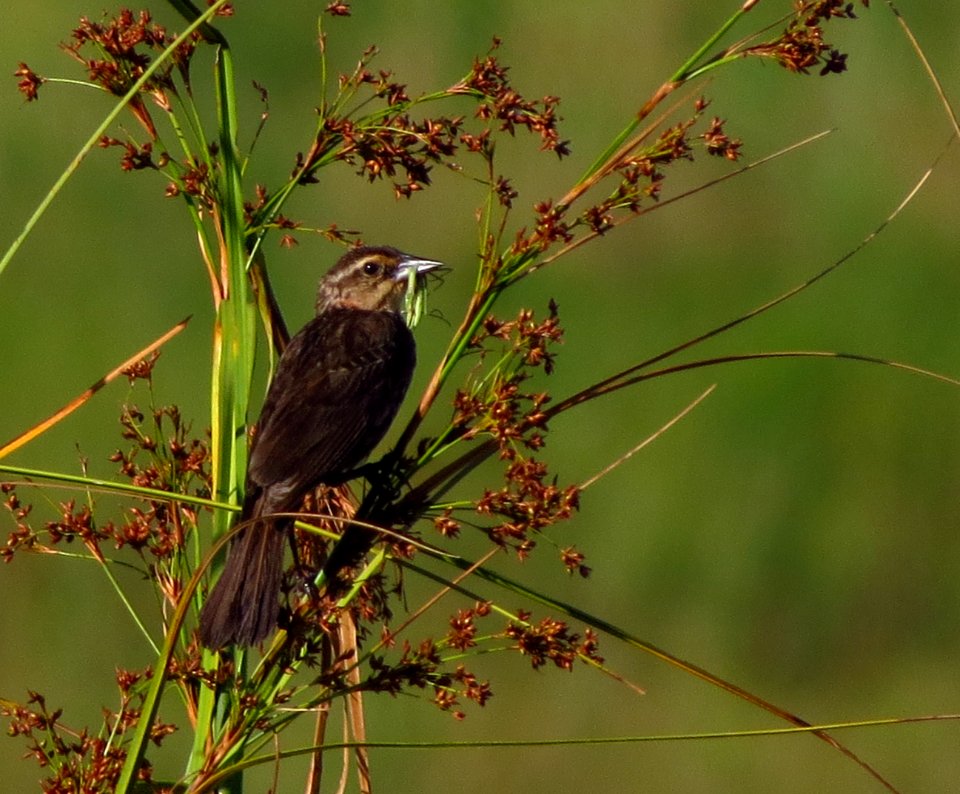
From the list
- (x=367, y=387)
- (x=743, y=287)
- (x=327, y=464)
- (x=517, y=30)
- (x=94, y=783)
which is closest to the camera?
(x=94, y=783)

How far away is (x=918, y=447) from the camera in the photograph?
7055 millimetres

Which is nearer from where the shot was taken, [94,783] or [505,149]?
[94,783]

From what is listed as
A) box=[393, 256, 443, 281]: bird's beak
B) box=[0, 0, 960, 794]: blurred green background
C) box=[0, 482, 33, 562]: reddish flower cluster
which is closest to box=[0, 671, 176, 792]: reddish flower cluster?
box=[0, 482, 33, 562]: reddish flower cluster

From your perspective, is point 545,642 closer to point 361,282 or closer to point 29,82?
point 29,82

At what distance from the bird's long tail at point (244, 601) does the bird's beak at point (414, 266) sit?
1.10 m

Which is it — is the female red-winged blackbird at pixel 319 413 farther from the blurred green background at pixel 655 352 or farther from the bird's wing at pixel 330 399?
the blurred green background at pixel 655 352

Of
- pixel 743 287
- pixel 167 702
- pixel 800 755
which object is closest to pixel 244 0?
pixel 743 287

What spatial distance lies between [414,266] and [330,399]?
383 mm

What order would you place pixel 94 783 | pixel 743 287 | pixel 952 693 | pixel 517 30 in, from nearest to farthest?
1. pixel 94 783
2. pixel 952 693
3. pixel 743 287
4. pixel 517 30

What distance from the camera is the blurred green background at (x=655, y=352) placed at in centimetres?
645

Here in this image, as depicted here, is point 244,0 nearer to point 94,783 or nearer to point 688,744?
point 688,744

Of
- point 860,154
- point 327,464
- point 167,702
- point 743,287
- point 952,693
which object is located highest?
point 860,154

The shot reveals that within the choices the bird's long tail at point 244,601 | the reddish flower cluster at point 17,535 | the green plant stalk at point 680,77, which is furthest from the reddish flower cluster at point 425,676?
the green plant stalk at point 680,77

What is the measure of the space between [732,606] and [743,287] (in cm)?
139
